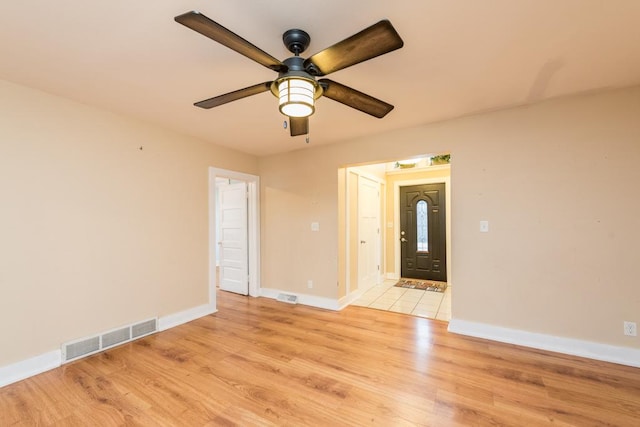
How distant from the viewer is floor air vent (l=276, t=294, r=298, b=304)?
14.3 feet

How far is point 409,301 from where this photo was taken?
4.38 meters

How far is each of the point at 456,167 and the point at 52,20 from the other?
359 cm

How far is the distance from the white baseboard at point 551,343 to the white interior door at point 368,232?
1.87 metres

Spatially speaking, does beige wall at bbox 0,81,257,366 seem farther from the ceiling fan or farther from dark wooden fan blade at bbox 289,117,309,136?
dark wooden fan blade at bbox 289,117,309,136

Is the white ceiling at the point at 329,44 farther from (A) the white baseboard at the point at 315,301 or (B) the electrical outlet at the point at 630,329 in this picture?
(A) the white baseboard at the point at 315,301

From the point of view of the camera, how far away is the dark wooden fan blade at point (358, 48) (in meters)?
1.23

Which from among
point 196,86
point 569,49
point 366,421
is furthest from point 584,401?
point 196,86

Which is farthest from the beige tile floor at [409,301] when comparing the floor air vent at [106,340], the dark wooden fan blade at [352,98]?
the dark wooden fan blade at [352,98]

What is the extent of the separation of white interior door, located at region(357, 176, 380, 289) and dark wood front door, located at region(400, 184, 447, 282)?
30.2 inches

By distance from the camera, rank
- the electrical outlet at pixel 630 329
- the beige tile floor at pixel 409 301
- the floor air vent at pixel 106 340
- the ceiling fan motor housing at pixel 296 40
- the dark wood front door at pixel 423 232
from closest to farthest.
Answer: the ceiling fan motor housing at pixel 296 40 → the electrical outlet at pixel 630 329 → the floor air vent at pixel 106 340 → the beige tile floor at pixel 409 301 → the dark wood front door at pixel 423 232

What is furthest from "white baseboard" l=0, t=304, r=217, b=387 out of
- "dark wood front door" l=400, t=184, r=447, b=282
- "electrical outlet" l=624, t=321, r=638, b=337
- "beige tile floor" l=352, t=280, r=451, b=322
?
"dark wood front door" l=400, t=184, r=447, b=282

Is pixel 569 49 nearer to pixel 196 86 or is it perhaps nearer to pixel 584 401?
pixel 584 401

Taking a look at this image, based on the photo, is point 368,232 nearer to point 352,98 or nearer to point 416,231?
point 416,231

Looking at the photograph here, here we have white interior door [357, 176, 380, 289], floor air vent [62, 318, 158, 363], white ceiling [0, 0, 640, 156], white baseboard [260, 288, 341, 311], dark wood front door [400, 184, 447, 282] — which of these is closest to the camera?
white ceiling [0, 0, 640, 156]
